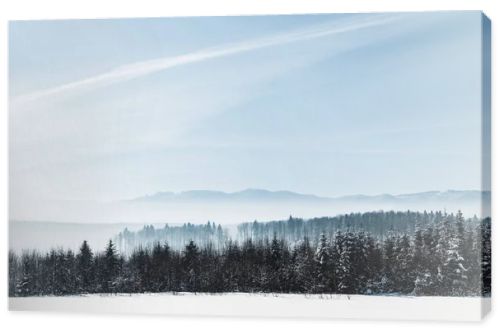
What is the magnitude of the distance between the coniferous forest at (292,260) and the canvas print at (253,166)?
0.02m

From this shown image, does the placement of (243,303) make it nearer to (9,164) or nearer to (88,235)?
(88,235)

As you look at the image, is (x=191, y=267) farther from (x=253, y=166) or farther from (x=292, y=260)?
(x=253, y=166)

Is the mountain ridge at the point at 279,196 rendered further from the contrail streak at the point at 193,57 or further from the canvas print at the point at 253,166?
the contrail streak at the point at 193,57

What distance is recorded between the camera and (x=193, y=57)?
13.7 m

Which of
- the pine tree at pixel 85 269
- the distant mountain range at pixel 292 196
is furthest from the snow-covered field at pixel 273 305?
the distant mountain range at pixel 292 196

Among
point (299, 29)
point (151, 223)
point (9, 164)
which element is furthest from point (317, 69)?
point (9, 164)

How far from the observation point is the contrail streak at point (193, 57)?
13.3 metres

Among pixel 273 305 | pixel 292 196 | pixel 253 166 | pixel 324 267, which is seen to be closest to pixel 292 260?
pixel 324 267

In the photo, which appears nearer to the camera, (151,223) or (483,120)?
(483,120)

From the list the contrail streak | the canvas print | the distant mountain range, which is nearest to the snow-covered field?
the canvas print

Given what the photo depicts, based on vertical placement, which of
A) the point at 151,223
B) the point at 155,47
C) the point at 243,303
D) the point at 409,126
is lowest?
the point at 243,303

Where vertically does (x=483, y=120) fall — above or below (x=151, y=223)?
above

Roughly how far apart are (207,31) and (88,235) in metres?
2.55

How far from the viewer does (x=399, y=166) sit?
13.1 m
